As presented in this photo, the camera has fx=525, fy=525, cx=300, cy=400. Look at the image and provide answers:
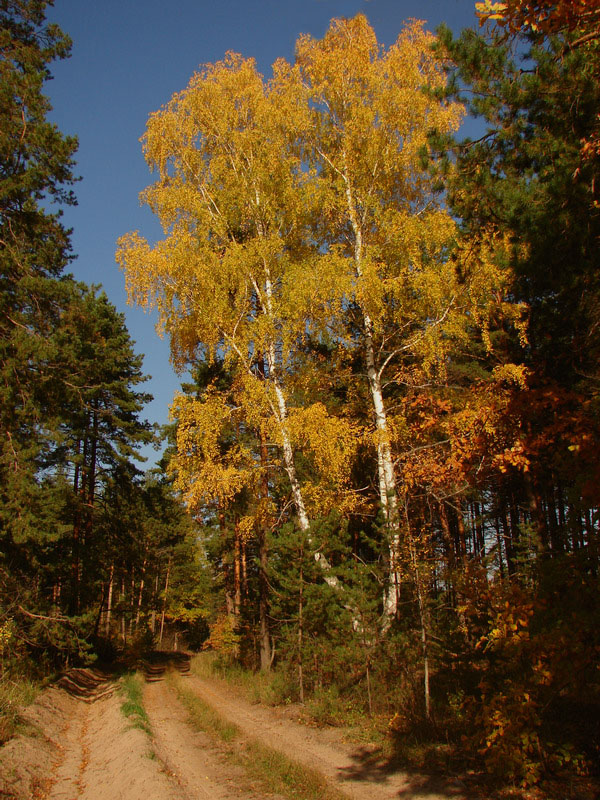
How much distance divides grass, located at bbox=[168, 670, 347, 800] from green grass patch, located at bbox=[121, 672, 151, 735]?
41.3 inches

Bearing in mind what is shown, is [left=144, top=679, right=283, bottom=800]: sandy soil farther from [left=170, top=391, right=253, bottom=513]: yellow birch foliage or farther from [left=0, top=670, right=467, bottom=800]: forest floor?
[left=170, top=391, right=253, bottom=513]: yellow birch foliage

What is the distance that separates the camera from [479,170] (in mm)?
6598

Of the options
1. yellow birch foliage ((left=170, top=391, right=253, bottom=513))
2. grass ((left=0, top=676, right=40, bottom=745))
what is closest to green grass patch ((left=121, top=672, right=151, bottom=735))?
grass ((left=0, top=676, right=40, bottom=745))

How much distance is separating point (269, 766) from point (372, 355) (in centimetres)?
728

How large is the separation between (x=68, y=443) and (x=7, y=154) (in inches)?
394

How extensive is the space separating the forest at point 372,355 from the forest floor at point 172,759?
28.2 inches

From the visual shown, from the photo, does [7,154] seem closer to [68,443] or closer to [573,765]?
[68,443]

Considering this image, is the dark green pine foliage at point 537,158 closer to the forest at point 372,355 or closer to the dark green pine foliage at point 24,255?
the forest at point 372,355

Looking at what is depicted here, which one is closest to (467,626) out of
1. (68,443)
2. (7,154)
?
(7,154)

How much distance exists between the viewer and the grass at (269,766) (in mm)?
5695

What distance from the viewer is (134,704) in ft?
37.0

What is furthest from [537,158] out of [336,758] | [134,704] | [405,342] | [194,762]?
[134,704]

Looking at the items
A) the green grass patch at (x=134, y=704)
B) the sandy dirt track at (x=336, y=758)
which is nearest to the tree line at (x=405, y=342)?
the sandy dirt track at (x=336, y=758)

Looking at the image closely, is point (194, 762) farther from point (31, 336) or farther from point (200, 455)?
point (31, 336)
